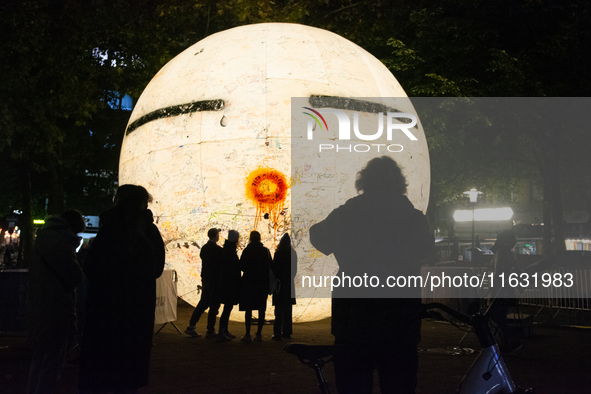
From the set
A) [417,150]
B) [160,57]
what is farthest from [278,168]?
[160,57]

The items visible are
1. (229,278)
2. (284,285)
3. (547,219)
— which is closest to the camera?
(229,278)

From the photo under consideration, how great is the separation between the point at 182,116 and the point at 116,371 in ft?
17.1

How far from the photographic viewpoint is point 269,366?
616 cm

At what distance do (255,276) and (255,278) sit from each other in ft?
0.12

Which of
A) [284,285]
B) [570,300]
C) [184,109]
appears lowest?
[570,300]

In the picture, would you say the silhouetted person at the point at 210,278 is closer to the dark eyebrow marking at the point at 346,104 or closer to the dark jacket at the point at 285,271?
the dark jacket at the point at 285,271

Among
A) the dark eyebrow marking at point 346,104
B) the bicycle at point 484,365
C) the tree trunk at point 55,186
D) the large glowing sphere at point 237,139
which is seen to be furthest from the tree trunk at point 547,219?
the bicycle at point 484,365

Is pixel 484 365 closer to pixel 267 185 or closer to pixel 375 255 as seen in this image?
pixel 375 255

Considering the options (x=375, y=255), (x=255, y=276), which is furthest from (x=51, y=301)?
(x=255, y=276)

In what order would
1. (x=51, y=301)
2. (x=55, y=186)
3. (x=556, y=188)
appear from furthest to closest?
1. (x=556, y=188)
2. (x=55, y=186)
3. (x=51, y=301)

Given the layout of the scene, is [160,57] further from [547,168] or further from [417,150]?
[547,168]

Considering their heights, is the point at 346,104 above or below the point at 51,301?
above

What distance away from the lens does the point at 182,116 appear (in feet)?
26.0

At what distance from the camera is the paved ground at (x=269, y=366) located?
5.29 metres
